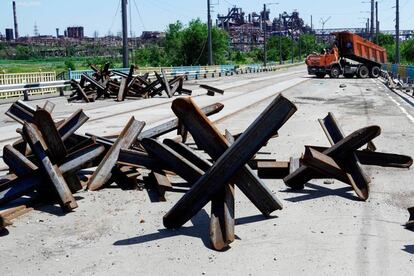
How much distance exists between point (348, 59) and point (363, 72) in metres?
1.64

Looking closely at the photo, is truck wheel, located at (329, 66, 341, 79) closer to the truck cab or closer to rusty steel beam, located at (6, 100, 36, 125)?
the truck cab

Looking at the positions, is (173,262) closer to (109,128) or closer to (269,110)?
(269,110)

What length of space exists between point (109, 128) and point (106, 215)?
861cm

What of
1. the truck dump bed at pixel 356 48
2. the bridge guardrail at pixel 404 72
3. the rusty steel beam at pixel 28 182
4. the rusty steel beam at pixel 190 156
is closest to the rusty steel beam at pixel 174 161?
the rusty steel beam at pixel 190 156

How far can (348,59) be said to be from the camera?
48281 millimetres

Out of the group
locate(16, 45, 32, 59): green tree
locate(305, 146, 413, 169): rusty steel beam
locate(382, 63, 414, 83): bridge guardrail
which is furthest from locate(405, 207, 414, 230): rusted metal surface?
locate(16, 45, 32, 59): green tree

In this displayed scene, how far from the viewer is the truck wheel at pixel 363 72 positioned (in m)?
47.8

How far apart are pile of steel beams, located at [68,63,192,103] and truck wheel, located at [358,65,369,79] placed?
76.8 feet

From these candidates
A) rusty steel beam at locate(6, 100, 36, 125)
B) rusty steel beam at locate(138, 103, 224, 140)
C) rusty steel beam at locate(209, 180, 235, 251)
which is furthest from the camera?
rusty steel beam at locate(138, 103, 224, 140)

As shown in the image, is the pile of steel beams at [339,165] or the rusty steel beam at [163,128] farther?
the rusty steel beam at [163,128]

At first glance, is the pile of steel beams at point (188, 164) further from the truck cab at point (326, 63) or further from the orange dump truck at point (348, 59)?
the orange dump truck at point (348, 59)

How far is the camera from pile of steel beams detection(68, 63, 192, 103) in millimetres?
25891

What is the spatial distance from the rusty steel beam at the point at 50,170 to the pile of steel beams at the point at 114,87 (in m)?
18.2

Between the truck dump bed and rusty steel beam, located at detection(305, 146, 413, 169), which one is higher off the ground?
the truck dump bed
